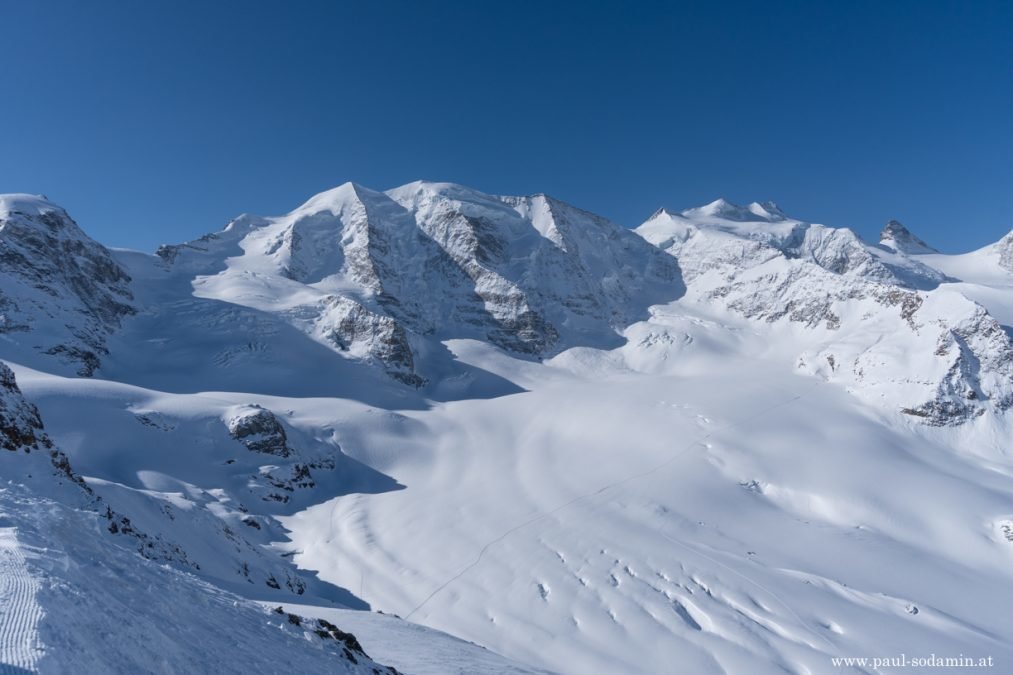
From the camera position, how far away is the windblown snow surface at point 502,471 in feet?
50.5

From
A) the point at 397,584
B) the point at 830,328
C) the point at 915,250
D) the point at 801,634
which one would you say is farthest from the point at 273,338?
the point at 915,250

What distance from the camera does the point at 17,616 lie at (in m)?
6.43

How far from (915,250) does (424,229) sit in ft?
587

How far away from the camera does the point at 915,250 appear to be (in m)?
193

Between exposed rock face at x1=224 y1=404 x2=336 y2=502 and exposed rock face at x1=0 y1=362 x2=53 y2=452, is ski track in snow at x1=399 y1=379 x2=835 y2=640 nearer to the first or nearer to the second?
exposed rock face at x1=0 y1=362 x2=53 y2=452

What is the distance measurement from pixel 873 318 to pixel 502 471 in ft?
239

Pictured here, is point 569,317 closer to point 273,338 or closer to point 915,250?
point 273,338

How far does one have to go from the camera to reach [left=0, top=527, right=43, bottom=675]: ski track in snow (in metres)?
5.60

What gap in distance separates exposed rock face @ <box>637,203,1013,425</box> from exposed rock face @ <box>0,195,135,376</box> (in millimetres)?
105548

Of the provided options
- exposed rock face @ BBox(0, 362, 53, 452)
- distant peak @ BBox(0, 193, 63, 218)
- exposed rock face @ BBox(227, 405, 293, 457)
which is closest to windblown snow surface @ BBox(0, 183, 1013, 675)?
exposed rock face @ BBox(227, 405, 293, 457)

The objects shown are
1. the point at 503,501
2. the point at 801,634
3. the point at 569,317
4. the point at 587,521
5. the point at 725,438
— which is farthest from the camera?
the point at 569,317

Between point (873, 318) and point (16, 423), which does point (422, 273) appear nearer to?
point (873, 318)

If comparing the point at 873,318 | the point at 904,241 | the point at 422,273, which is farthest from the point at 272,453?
the point at 904,241

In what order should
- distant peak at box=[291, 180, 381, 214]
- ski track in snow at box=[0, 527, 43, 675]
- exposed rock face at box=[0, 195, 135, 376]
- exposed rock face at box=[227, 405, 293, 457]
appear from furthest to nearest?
distant peak at box=[291, 180, 381, 214] → exposed rock face at box=[0, 195, 135, 376] → exposed rock face at box=[227, 405, 293, 457] → ski track in snow at box=[0, 527, 43, 675]
